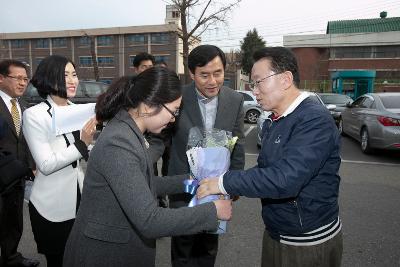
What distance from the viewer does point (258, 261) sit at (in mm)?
3357

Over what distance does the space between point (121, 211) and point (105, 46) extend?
51813 millimetres

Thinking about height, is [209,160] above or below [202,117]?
below

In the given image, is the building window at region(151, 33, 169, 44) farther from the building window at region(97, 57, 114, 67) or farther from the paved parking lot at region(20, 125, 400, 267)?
the paved parking lot at region(20, 125, 400, 267)

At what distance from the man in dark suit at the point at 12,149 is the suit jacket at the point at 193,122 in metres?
1.34

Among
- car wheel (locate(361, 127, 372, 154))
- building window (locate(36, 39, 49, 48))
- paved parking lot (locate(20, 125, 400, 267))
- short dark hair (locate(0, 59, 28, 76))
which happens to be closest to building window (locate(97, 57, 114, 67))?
building window (locate(36, 39, 49, 48))

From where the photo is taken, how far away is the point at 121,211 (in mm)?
1569

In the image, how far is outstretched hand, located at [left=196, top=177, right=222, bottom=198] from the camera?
1.71 meters

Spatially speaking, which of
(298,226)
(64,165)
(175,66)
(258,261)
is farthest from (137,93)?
(175,66)

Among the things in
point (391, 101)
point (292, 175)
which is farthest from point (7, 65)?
point (391, 101)

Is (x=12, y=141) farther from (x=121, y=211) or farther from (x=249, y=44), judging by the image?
(x=249, y=44)

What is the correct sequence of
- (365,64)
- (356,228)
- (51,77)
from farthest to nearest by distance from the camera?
(365,64) → (356,228) → (51,77)

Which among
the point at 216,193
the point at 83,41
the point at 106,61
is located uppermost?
the point at 83,41

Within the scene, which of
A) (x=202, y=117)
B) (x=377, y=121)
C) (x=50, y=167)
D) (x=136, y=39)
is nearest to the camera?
(x=50, y=167)

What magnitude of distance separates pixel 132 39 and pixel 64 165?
4926 cm
